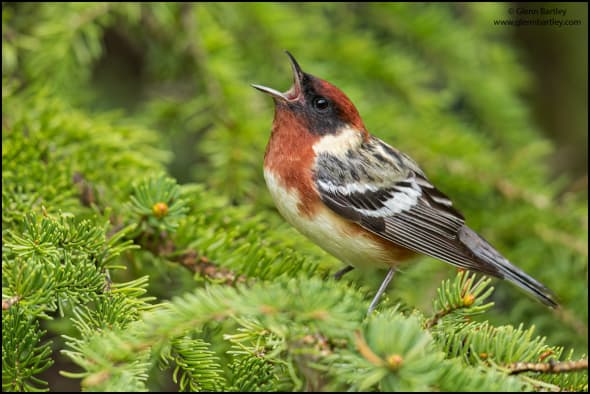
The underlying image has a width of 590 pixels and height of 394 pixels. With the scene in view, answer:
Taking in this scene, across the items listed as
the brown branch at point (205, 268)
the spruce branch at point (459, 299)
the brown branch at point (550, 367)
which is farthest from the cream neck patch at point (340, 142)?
the brown branch at point (550, 367)

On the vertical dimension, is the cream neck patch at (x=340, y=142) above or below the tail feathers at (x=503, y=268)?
above

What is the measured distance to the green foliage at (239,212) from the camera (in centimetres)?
167

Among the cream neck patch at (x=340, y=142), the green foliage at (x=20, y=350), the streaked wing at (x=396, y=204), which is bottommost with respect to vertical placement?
the green foliage at (x=20, y=350)

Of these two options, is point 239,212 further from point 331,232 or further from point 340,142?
point 340,142

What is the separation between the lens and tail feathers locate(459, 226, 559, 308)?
2967 mm

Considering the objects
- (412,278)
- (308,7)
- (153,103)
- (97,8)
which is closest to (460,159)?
(412,278)

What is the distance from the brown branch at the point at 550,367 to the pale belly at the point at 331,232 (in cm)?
125

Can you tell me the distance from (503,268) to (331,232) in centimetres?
87

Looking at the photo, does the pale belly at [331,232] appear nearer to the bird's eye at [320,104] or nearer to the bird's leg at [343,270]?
the bird's leg at [343,270]

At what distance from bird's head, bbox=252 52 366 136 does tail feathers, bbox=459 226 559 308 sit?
842 millimetres

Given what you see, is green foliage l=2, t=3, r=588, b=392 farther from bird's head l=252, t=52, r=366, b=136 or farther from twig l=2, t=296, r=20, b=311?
bird's head l=252, t=52, r=366, b=136

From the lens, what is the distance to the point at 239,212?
2.87m

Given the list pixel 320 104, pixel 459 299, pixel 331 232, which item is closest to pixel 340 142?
pixel 320 104

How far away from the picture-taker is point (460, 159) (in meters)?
3.74
